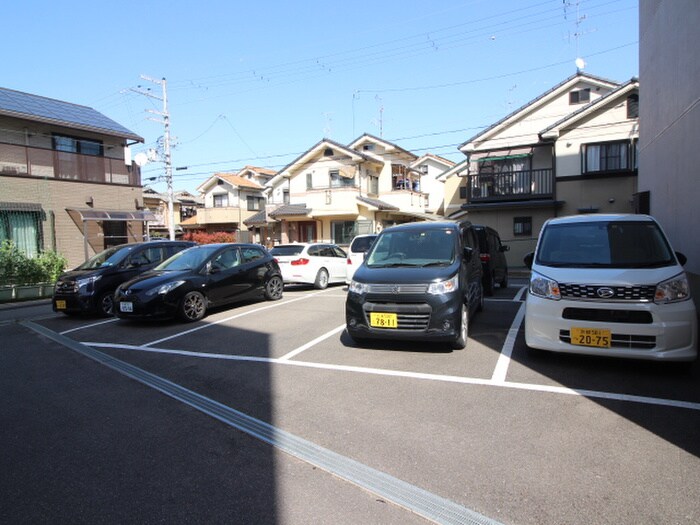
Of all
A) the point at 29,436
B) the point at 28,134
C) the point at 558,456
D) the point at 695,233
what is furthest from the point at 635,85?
the point at 28,134

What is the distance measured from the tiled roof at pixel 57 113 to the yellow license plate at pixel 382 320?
17.8m

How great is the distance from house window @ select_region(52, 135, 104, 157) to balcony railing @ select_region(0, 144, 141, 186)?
1.34 ft

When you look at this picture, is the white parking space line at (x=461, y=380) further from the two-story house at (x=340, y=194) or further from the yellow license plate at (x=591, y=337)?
the two-story house at (x=340, y=194)

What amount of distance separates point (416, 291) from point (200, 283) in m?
4.72

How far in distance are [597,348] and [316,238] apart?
2634 centimetres

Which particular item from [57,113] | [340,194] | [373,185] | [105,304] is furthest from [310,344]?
[373,185]

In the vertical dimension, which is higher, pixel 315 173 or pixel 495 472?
pixel 315 173

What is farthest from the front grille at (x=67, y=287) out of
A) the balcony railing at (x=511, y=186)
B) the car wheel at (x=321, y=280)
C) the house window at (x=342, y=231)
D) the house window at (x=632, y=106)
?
the house window at (x=632, y=106)

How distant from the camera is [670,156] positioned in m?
8.71

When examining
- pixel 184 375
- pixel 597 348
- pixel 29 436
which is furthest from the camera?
pixel 184 375

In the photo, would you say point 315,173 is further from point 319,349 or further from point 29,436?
A: point 29,436

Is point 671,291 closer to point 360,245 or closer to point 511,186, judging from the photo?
point 360,245

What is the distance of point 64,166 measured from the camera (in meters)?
17.8

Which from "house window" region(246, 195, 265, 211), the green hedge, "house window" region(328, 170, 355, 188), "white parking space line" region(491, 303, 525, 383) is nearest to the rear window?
"white parking space line" region(491, 303, 525, 383)
